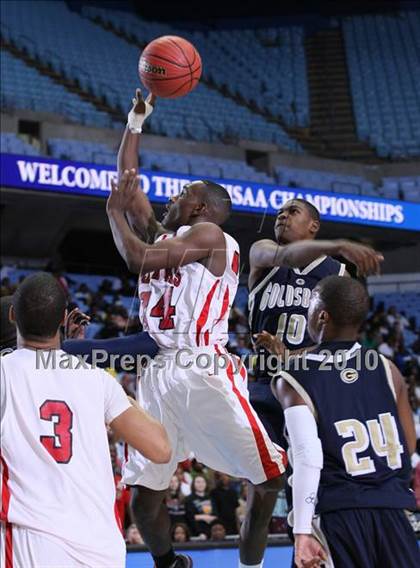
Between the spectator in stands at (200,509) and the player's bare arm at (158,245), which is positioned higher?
the player's bare arm at (158,245)

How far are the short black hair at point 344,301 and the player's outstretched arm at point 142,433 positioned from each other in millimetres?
743

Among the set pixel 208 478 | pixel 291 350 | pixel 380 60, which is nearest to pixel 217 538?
pixel 208 478

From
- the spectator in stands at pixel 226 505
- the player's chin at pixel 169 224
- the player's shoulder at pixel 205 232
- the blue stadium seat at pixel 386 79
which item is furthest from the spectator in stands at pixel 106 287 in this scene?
the player's shoulder at pixel 205 232

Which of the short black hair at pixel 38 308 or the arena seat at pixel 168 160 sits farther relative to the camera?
the arena seat at pixel 168 160

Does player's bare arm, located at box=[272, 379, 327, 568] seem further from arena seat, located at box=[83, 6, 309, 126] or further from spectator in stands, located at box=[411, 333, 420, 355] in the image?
arena seat, located at box=[83, 6, 309, 126]

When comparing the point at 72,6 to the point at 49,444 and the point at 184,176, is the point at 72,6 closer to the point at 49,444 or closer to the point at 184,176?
the point at 184,176

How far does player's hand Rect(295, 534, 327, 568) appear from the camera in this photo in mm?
2928

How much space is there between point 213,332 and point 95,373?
4.83ft

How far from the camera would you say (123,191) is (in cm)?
397

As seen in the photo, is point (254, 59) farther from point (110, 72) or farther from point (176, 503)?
point (176, 503)

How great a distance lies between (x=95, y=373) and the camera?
302 cm

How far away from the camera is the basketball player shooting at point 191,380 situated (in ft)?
13.8

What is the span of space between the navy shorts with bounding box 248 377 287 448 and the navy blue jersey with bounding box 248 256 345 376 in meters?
0.17

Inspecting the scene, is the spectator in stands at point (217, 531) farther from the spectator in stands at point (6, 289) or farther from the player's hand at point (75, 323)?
the spectator in stands at point (6, 289)
